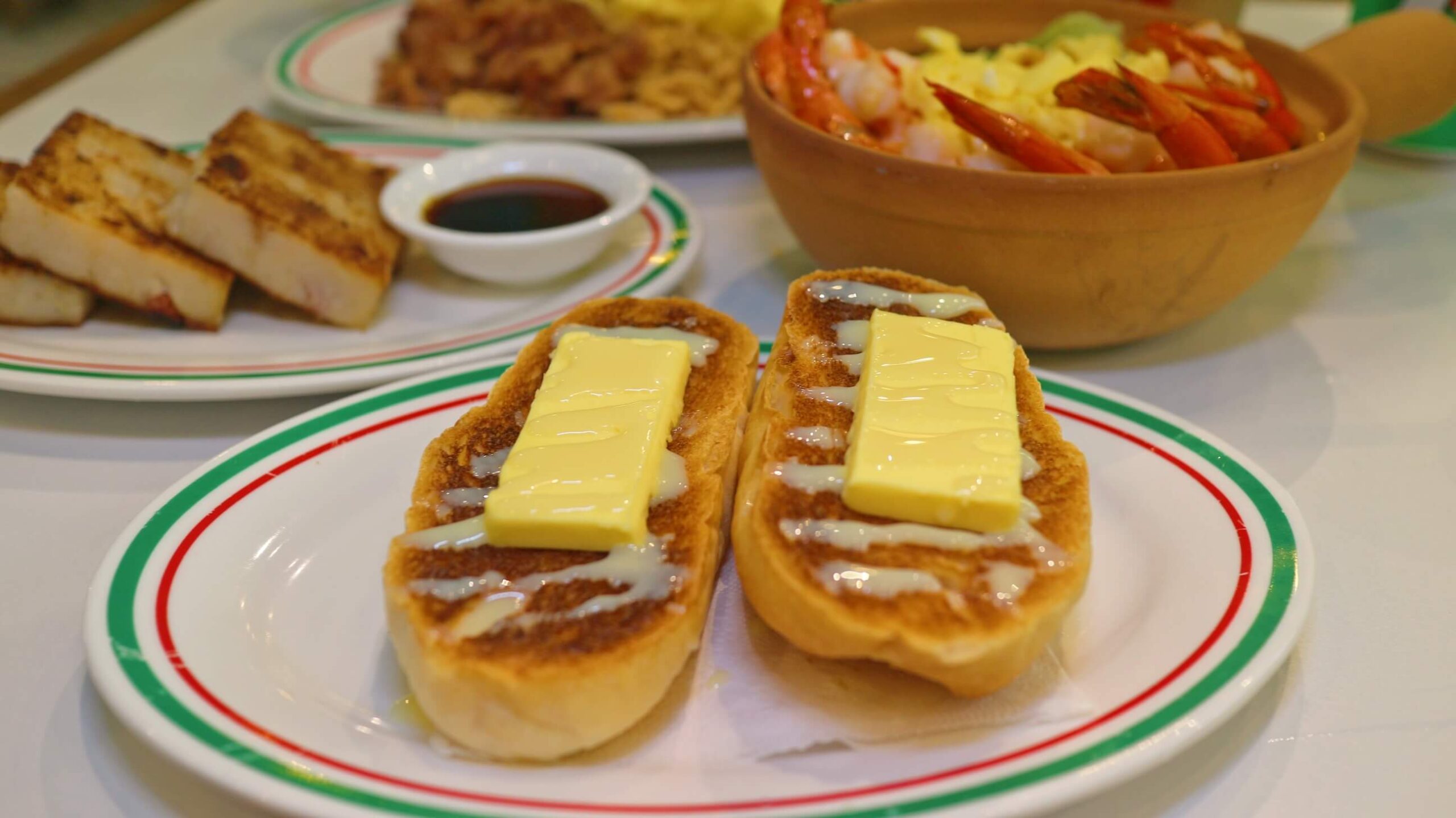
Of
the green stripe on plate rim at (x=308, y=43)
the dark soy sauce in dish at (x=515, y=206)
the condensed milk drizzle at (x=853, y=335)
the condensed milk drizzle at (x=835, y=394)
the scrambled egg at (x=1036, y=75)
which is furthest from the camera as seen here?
the green stripe on plate rim at (x=308, y=43)

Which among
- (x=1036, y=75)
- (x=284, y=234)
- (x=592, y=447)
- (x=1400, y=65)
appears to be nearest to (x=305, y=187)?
(x=284, y=234)

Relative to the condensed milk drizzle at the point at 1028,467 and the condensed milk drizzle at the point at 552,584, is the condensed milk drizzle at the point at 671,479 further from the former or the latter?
the condensed milk drizzle at the point at 1028,467

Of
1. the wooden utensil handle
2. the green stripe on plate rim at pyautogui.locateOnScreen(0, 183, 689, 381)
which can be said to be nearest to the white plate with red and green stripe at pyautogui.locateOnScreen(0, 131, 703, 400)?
the green stripe on plate rim at pyautogui.locateOnScreen(0, 183, 689, 381)

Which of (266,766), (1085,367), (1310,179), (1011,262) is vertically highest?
(1310,179)

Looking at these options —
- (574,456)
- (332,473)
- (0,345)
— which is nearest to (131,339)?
(0,345)

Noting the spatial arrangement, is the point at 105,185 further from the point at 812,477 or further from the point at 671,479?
the point at 812,477

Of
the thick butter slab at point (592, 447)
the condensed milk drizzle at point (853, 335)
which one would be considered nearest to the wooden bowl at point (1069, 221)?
the condensed milk drizzle at point (853, 335)

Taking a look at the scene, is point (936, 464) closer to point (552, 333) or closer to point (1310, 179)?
point (552, 333)
